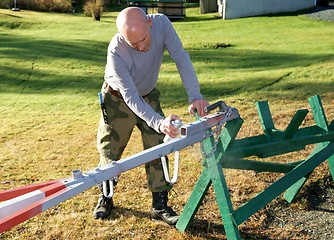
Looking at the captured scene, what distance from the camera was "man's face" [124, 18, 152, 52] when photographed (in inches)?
130

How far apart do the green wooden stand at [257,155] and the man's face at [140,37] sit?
2.61 feet

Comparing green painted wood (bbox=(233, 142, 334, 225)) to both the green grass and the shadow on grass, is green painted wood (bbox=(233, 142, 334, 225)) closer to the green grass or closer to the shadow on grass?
the green grass

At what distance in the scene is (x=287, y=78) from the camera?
10180mm

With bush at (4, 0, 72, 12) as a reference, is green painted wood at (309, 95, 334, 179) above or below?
below

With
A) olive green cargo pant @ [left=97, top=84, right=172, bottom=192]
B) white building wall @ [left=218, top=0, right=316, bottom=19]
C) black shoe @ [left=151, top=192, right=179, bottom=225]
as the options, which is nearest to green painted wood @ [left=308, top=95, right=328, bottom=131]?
olive green cargo pant @ [left=97, top=84, right=172, bottom=192]

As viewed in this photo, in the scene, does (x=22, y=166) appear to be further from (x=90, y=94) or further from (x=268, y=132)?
(x=90, y=94)

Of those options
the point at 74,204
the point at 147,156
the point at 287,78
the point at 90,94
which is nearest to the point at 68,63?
the point at 90,94

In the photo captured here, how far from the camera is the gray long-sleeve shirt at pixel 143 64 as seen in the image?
345 centimetres

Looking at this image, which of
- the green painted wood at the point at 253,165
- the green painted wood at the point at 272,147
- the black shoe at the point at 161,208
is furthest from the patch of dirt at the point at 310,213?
the black shoe at the point at 161,208

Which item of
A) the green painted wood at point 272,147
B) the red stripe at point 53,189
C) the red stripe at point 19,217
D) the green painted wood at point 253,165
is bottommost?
the green painted wood at point 253,165

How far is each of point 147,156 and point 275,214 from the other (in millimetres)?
2044

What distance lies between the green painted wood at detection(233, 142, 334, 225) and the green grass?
59cm

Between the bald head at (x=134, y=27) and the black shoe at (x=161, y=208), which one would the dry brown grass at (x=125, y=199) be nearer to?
the black shoe at (x=161, y=208)

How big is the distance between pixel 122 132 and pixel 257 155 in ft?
3.84
